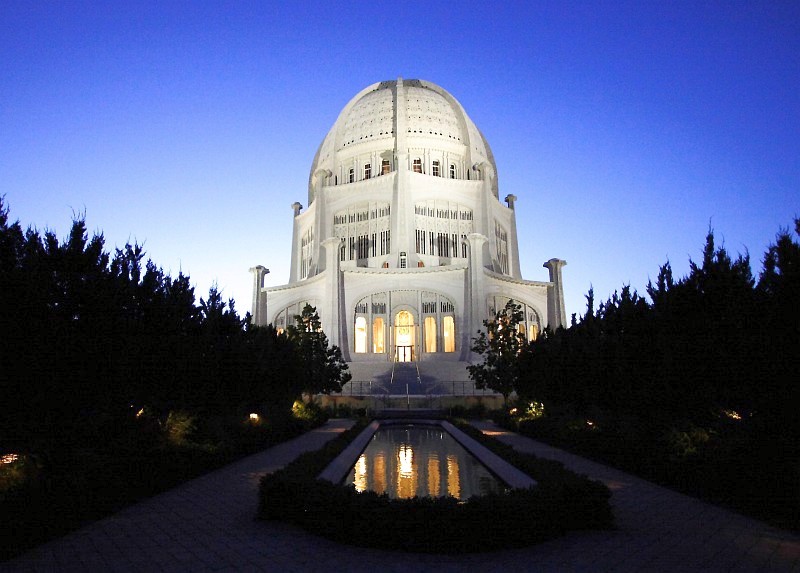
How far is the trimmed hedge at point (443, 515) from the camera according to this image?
712 centimetres

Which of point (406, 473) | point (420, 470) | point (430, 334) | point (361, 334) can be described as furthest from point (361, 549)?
point (430, 334)

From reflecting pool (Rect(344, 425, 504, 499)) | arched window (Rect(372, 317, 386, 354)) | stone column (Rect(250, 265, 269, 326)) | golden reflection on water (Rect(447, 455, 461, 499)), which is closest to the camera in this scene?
golden reflection on water (Rect(447, 455, 461, 499))

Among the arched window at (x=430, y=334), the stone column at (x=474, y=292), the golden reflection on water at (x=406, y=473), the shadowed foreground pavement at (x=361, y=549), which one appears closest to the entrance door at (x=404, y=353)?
the arched window at (x=430, y=334)

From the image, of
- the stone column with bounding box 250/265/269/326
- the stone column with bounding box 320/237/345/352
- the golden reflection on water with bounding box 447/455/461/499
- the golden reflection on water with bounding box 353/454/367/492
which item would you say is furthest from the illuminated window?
the golden reflection on water with bounding box 447/455/461/499

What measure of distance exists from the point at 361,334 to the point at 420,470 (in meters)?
39.1

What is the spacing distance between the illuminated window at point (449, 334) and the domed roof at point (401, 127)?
18929 mm

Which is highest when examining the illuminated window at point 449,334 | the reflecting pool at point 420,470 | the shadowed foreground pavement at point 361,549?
the illuminated window at point 449,334

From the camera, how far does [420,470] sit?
573 inches

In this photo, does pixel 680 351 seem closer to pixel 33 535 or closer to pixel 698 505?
pixel 698 505

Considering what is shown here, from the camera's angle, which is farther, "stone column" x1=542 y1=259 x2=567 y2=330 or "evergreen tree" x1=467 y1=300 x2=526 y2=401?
Result: "stone column" x1=542 y1=259 x2=567 y2=330

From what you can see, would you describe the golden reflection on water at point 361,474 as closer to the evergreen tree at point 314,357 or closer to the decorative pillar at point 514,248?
the evergreen tree at point 314,357

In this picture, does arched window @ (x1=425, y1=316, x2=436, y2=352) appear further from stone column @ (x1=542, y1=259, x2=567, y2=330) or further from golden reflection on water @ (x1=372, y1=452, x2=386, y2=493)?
golden reflection on water @ (x1=372, y1=452, x2=386, y2=493)

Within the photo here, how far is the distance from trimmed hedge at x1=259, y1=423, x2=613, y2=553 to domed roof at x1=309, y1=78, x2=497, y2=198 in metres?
54.1

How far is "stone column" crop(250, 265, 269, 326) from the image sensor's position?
58969 mm
